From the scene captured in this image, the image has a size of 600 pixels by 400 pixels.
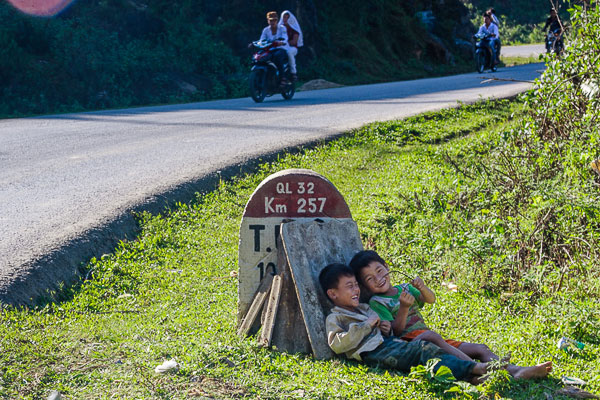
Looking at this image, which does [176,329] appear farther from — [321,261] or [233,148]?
[233,148]

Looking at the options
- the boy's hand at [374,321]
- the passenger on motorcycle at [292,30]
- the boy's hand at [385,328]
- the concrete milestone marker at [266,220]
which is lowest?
the boy's hand at [385,328]

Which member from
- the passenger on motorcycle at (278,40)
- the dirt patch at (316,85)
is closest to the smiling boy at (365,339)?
the passenger on motorcycle at (278,40)

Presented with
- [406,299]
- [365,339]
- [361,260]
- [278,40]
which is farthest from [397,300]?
[278,40]

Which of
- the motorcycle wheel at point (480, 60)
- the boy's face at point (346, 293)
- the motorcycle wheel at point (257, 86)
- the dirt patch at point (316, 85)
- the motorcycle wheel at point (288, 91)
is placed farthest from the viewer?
the motorcycle wheel at point (480, 60)

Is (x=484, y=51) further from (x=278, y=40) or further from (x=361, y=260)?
(x=361, y=260)

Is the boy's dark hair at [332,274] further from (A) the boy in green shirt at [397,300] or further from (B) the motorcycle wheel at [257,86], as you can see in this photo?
(B) the motorcycle wheel at [257,86]

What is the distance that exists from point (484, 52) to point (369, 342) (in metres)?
22.7

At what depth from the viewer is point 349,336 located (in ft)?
12.8

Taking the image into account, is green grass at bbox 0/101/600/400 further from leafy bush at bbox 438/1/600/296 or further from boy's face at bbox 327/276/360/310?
boy's face at bbox 327/276/360/310

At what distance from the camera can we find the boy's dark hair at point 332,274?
4.09m

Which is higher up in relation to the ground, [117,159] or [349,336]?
[117,159]

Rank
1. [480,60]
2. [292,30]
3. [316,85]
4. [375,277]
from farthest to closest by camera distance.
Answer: [480,60] < [316,85] < [292,30] < [375,277]

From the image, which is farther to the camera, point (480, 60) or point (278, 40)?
point (480, 60)

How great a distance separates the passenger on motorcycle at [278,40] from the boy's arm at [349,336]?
13.0 m
